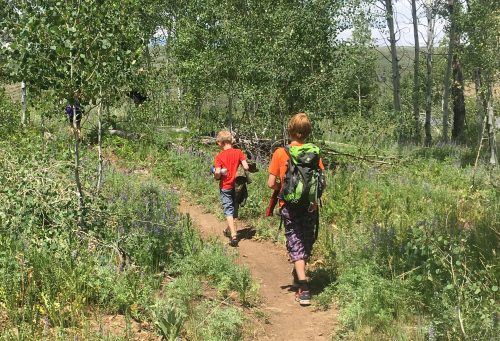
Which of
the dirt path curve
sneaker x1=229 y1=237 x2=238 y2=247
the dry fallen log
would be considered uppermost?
the dry fallen log

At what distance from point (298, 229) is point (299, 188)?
60 centimetres

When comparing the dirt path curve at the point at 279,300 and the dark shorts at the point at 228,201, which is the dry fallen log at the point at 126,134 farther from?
the dark shorts at the point at 228,201

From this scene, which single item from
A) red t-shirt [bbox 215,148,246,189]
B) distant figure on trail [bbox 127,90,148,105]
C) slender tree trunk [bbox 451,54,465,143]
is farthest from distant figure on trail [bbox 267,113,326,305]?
slender tree trunk [bbox 451,54,465,143]

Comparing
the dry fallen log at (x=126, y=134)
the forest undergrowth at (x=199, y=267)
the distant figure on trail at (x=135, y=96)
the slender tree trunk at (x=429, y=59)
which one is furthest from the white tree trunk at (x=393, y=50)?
the distant figure on trail at (x=135, y=96)

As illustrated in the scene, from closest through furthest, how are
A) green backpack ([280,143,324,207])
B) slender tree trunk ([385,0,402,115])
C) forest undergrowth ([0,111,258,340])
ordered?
forest undergrowth ([0,111,258,340]) → green backpack ([280,143,324,207]) → slender tree trunk ([385,0,402,115])

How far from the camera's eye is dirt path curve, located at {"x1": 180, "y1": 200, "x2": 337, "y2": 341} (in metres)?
4.85

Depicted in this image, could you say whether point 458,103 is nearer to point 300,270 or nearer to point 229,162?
point 229,162

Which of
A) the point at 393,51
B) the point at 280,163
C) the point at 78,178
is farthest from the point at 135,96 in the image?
the point at 393,51

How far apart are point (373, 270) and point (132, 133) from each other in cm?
1088

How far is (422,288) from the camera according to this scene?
4914 millimetres

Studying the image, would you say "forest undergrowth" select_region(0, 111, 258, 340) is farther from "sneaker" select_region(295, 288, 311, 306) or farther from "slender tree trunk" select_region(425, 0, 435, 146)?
"slender tree trunk" select_region(425, 0, 435, 146)

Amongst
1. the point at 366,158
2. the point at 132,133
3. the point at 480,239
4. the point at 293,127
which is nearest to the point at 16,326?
the point at 293,127

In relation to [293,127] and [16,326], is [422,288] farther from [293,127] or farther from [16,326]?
[16,326]

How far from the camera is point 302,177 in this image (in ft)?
17.3
